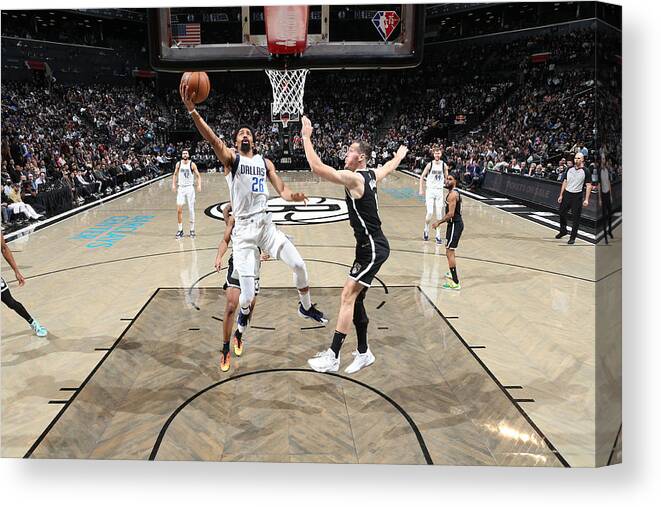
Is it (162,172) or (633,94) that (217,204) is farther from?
(633,94)

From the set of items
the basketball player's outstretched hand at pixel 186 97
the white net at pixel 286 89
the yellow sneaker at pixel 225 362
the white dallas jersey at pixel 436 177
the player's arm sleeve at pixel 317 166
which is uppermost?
the white net at pixel 286 89

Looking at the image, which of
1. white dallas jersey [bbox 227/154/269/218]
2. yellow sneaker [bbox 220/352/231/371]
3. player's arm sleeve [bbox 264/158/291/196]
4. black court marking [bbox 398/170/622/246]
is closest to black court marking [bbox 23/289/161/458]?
yellow sneaker [bbox 220/352/231/371]

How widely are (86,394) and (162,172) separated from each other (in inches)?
291

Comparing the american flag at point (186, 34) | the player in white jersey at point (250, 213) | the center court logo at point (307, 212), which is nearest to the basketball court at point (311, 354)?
the american flag at point (186, 34)

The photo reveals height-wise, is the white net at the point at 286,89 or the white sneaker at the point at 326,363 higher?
the white net at the point at 286,89

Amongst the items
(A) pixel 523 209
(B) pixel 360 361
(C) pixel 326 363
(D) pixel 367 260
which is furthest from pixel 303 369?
(A) pixel 523 209

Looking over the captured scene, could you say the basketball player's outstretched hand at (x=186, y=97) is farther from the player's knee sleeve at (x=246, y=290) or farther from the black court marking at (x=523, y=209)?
the black court marking at (x=523, y=209)

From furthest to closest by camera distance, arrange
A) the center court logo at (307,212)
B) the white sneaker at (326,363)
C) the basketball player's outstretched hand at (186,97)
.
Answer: the center court logo at (307,212)
the white sneaker at (326,363)
the basketball player's outstretched hand at (186,97)

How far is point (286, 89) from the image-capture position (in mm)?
6516

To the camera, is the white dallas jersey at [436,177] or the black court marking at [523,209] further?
the black court marking at [523,209]

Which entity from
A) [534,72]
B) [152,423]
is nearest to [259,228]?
[152,423]

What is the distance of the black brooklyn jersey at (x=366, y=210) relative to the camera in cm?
395

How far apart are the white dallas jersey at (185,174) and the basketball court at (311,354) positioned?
140cm

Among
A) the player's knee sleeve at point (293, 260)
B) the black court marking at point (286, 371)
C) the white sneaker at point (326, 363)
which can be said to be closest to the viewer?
the black court marking at point (286, 371)
